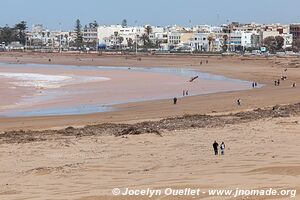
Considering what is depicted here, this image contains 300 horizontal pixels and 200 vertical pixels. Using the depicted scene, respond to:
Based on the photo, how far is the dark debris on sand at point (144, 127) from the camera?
18219mm

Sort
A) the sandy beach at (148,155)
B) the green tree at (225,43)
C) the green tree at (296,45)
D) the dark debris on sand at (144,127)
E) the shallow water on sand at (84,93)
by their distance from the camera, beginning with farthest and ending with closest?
the green tree at (225,43) < the green tree at (296,45) < the shallow water on sand at (84,93) < the dark debris on sand at (144,127) < the sandy beach at (148,155)

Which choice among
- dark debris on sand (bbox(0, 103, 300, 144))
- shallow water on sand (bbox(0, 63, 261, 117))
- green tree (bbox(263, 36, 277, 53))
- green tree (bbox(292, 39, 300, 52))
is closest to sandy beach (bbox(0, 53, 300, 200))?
dark debris on sand (bbox(0, 103, 300, 144))

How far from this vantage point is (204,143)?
15.7 m

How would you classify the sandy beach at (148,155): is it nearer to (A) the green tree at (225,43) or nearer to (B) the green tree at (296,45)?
(A) the green tree at (225,43)

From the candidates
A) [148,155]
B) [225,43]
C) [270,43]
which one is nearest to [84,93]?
[148,155]

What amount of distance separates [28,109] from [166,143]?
1597 centimetres

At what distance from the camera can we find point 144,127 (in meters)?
20.0

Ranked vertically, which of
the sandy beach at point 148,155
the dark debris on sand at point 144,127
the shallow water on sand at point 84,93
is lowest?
the shallow water on sand at point 84,93

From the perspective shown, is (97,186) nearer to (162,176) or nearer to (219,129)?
(162,176)

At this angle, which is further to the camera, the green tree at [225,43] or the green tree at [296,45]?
the green tree at [225,43]

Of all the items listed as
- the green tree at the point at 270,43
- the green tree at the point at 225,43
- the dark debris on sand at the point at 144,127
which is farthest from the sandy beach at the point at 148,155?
the green tree at the point at 225,43

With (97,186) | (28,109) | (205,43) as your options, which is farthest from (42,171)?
(205,43)

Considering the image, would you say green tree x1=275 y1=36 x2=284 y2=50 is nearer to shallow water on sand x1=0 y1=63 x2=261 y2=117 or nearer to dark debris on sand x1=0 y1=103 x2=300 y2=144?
shallow water on sand x1=0 y1=63 x2=261 y2=117

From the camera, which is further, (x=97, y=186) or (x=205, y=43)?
(x=205, y=43)
